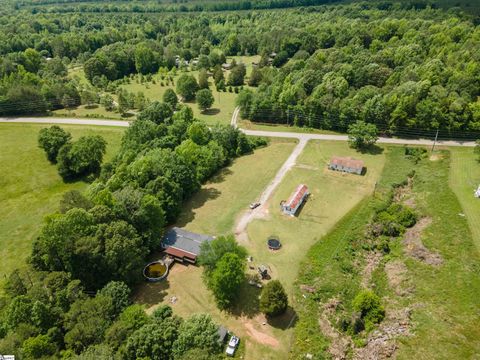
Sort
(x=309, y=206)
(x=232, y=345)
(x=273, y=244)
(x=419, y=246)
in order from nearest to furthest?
(x=232, y=345) → (x=419, y=246) → (x=273, y=244) → (x=309, y=206)

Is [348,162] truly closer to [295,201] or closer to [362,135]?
[362,135]

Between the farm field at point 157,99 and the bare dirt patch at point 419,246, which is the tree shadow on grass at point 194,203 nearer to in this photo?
the bare dirt patch at point 419,246

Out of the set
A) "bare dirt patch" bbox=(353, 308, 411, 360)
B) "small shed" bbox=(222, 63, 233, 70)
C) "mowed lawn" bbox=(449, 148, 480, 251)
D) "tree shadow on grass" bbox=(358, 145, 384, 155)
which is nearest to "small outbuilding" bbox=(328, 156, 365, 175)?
"tree shadow on grass" bbox=(358, 145, 384, 155)

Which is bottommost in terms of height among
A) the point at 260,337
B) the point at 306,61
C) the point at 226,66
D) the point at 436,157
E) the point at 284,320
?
the point at 284,320

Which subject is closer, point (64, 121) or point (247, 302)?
point (247, 302)

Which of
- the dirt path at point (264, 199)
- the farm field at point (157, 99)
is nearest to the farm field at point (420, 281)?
the dirt path at point (264, 199)

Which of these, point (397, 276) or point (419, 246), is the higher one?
point (419, 246)

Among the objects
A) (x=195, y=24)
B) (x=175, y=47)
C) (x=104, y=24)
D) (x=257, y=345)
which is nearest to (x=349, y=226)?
(x=257, y=345)

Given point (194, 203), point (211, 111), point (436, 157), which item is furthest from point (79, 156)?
point (436, 157)
